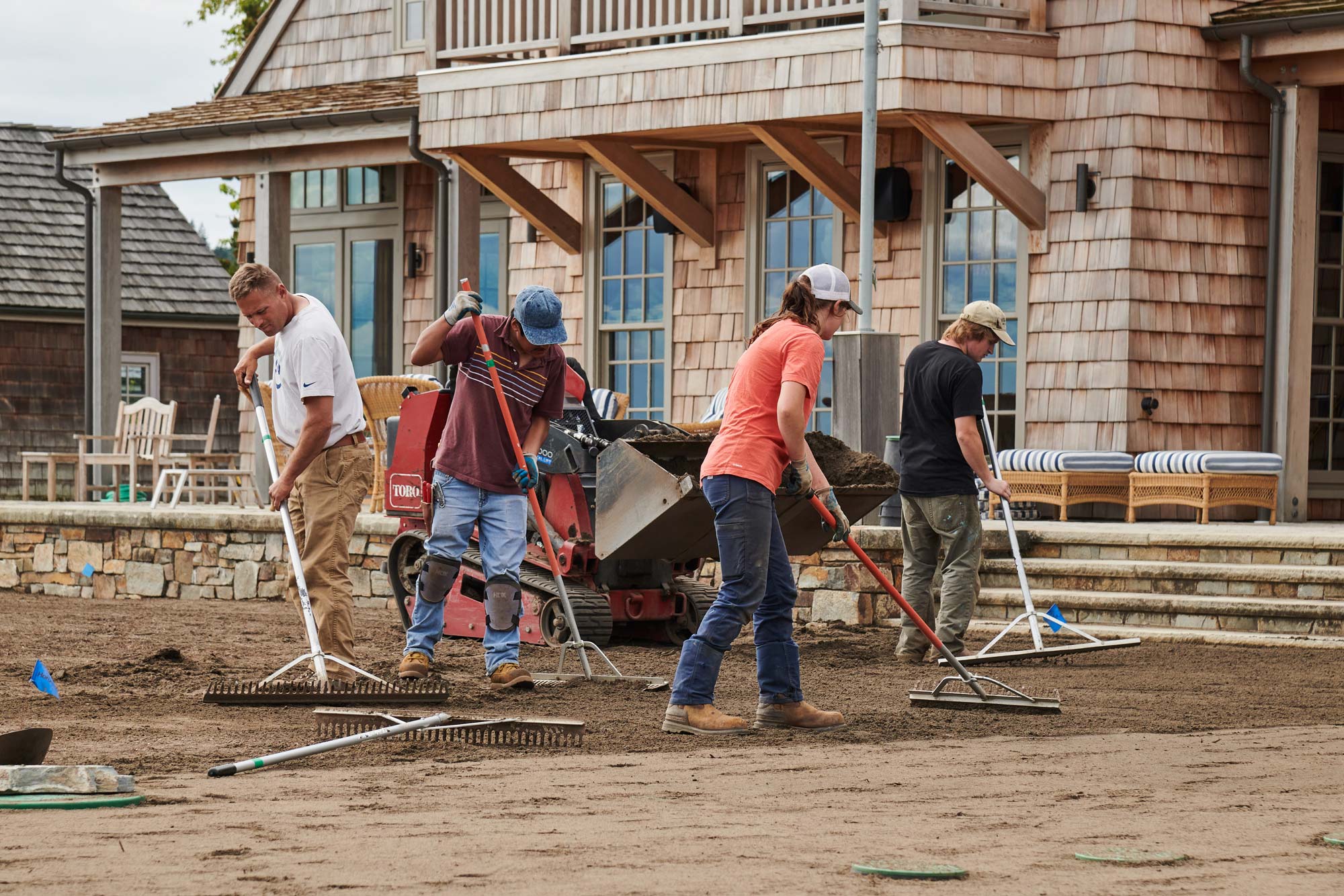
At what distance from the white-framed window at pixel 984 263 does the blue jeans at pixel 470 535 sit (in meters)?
6.37

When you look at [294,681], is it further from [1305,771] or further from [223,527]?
[223,527]

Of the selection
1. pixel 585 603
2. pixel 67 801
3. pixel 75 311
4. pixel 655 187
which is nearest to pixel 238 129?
pixel 655 187

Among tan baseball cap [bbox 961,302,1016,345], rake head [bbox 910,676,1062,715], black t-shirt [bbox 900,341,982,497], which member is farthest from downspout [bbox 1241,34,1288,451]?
rake head [bbox 910,676,1062,715]

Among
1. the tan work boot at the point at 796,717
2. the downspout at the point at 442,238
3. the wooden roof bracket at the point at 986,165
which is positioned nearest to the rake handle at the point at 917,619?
the tan work boot at the point at 796,717

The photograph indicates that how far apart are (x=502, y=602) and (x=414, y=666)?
444 mm

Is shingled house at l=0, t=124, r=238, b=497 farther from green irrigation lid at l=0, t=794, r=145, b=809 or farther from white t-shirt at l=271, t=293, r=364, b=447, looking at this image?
green irrigation lid at l=0, t=794, r=145, b=809

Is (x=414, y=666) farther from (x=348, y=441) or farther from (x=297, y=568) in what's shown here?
(x=348, y=441)

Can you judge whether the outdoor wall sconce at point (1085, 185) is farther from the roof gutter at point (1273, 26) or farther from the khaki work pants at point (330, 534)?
the khaki work pants at point (330, 534)

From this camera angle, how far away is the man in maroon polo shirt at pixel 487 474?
27.5 ft

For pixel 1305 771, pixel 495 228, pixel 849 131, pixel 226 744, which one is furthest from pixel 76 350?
pixel 1305 771

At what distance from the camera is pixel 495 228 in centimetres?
1784

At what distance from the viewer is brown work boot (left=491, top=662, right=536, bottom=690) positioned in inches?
328

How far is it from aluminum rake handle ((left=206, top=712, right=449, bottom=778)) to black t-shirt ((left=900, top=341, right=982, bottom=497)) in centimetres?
335

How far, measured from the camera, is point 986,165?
13.4 m
